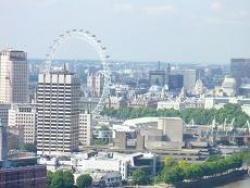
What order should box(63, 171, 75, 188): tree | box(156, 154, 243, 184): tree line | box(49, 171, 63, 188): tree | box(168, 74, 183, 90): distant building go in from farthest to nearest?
box(168, 74, 183, 90): distant building → box(156, 154, 243, 184): tree line → box(63, 171, 75, 188): tree → box(49, 171, 63, 188): tree

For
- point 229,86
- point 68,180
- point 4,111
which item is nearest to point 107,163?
point 68,180

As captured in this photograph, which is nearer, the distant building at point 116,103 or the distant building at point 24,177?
the distant building at point 24,177

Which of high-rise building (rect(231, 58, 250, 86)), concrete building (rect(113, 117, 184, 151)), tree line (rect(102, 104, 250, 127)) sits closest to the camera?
concrete building (rect(113, 117, 184, 151))

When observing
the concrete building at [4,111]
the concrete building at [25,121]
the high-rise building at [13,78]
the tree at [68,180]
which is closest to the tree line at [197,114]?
the high-rise building at [13,78]

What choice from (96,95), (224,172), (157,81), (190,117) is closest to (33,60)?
(157,81)

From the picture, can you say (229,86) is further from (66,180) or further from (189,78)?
(66,180)

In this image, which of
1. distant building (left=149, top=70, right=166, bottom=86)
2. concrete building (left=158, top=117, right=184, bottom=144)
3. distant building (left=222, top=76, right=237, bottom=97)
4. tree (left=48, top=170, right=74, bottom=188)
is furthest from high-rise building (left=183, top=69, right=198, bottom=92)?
tree (left=48, top=170, right=74, bottom=188)

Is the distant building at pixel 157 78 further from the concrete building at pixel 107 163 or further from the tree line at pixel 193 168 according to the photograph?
the concrete building at pixel 107 163

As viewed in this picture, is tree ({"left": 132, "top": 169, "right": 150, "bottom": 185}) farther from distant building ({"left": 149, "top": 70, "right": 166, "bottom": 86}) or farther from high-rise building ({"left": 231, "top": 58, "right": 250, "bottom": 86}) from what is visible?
distant building ({"left": 149, "top": 70, "right": 166, "bottom": 86})
